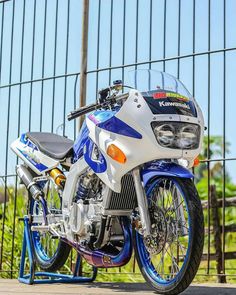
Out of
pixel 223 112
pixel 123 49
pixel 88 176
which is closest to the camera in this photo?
pixel 88 176

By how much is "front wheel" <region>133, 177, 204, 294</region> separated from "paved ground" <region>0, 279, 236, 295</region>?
23 cm

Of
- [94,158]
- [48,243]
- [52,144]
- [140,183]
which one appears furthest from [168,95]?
[48,243]

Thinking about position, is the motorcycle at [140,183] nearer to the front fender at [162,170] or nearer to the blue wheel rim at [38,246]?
the front fender at [162,170]

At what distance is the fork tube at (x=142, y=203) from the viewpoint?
4.00 metres

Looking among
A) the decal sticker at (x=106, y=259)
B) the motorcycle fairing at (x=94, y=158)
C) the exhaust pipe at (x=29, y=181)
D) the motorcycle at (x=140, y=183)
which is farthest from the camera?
the exhaust pipe at (x=29, y=181)

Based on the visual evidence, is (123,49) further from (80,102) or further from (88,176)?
(88,176)

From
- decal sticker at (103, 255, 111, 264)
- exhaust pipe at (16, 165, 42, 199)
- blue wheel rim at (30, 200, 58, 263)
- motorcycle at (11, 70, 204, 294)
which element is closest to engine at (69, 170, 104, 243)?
motorcycle at (11, 70, 204, 294)

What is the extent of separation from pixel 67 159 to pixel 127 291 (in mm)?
965

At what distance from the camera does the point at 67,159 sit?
4.98 metres

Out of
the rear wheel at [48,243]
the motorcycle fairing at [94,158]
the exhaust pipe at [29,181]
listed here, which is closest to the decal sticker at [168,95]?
the motorcycle fairing at [94,158]

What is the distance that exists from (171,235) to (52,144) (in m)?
1.56

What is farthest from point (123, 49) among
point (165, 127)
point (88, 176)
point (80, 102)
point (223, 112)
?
point (165, 127)

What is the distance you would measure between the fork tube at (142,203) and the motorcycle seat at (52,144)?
0.96 metres

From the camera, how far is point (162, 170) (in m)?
3.97
